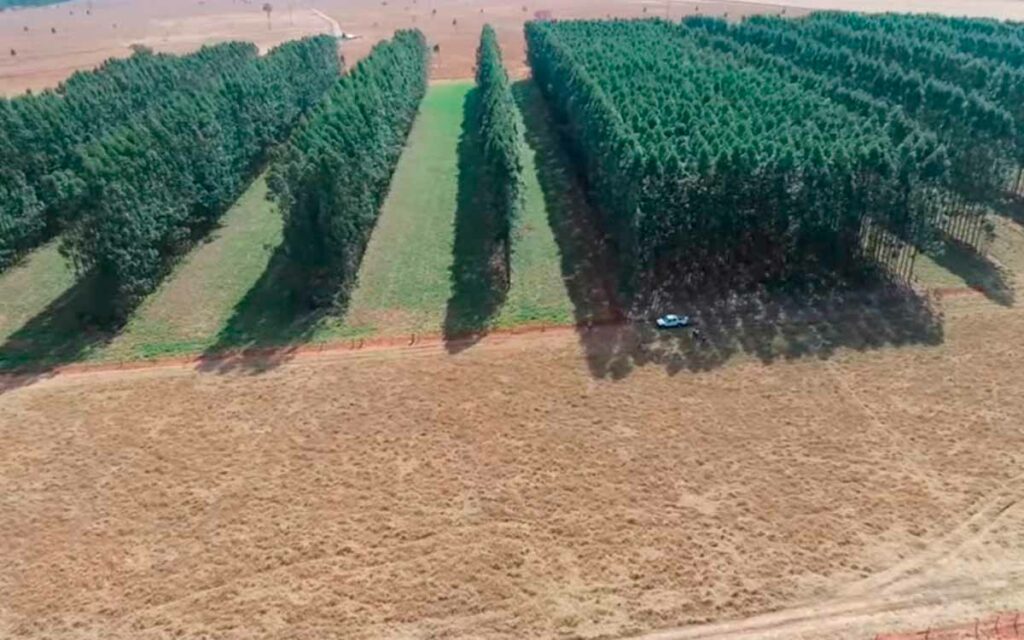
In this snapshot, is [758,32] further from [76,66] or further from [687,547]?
[76,66]

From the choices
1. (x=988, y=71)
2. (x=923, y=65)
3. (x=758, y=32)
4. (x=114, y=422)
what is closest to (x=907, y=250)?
(x=988, y=71)

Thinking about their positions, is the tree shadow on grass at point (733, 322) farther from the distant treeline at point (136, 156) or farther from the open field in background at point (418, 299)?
the distant treeline at point (136, 156)

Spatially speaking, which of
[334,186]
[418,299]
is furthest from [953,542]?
[334,186]

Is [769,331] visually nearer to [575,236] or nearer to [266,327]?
[575,236]

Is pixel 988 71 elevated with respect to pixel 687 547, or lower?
elevated

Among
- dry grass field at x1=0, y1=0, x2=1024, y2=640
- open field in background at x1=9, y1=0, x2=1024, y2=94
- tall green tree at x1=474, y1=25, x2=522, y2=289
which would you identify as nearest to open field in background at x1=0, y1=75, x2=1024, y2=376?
dry grass field at x1=0, y1=0, x2=1024, y2=640

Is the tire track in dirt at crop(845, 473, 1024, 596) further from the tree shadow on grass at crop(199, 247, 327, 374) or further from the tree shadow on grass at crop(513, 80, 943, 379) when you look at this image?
the tree shadow on grass at crop(199, 247, 327, 374)

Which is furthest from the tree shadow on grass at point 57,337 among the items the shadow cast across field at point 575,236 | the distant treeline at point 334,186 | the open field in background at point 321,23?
the open field in background at point 321,23
